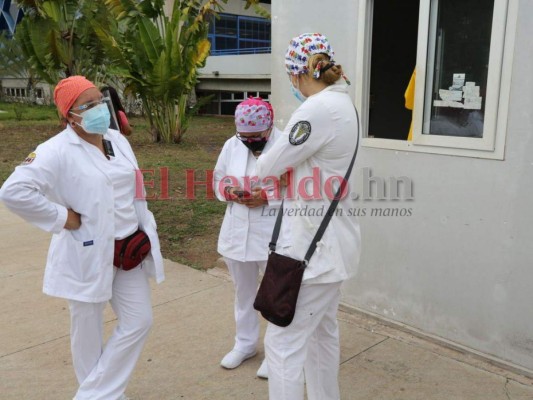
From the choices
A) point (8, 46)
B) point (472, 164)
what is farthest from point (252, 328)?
point (8, 46)

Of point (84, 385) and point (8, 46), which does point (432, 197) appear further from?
point (8, 46)

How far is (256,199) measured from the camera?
329 cm

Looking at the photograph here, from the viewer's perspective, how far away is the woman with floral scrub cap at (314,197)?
7.81ft

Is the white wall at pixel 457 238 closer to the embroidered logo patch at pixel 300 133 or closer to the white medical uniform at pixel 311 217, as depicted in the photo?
the white medical uniform at pixel 311 217

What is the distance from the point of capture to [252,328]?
3.64 metres

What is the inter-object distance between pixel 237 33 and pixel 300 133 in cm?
3474

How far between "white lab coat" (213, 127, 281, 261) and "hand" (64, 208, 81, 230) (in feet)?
3.48

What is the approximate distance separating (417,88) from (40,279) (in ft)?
13.4

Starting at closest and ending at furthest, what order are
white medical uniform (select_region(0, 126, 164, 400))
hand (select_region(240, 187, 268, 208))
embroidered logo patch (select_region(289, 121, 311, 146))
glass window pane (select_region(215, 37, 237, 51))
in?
embroidered logo patch (select_region(289, 121, 311, 146)) → white medical uniform (select_region(0, 126, 164, 400)) → hand (select_region(240, 187, 268, 208)) → glass window pane (select_region(215, 37, 237, 51))

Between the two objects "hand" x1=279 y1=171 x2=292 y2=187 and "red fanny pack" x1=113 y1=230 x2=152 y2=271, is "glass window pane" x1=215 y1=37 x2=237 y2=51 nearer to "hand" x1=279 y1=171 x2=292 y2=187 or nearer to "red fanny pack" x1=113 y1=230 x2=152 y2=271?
"red fanny pack" x1=113 y1=230 x2=152 y2=271

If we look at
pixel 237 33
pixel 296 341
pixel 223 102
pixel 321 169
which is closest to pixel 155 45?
pixel 321 169

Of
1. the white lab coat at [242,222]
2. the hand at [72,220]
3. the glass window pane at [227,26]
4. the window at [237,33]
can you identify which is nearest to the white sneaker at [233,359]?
the white lab coat at [242,222]

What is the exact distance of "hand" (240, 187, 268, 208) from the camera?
10.5ft

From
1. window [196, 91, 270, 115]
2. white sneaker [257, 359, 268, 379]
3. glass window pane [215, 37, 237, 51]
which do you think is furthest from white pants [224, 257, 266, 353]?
glass window pane [215, 37, 237, 51]
